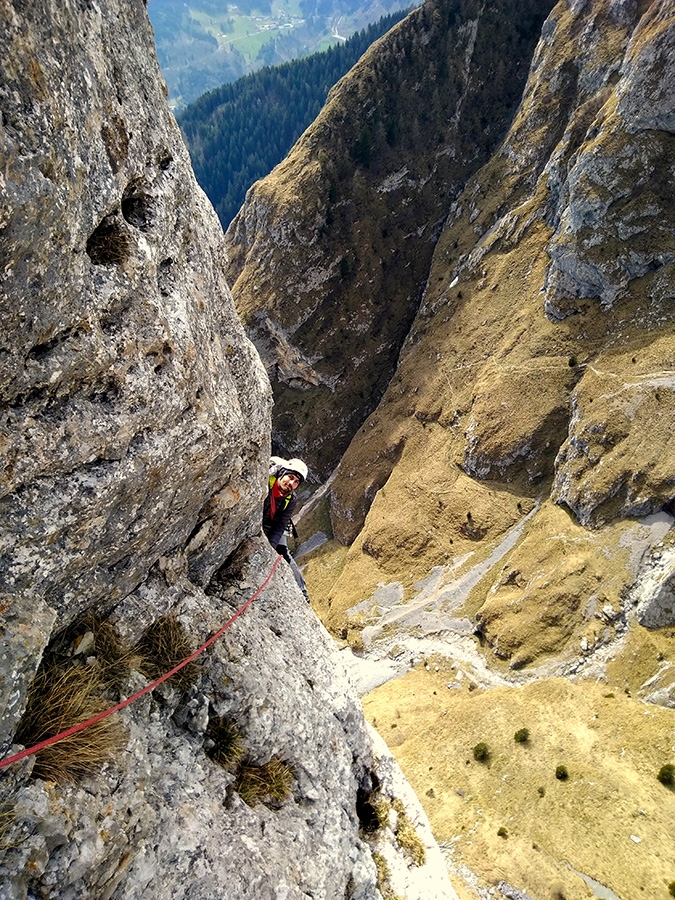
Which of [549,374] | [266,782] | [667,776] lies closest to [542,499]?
[549,374]

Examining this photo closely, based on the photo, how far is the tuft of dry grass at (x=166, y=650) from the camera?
1142 cm

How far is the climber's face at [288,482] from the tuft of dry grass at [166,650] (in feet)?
24.4

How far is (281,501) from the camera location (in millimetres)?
19859

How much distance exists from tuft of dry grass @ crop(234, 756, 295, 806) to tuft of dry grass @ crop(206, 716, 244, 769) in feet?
1.57

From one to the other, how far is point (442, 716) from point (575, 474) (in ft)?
134

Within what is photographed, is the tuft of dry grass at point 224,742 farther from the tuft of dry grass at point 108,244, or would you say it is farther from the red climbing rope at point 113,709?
the tuft of dry grass at point 108,244

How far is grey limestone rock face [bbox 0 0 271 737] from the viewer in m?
7.38

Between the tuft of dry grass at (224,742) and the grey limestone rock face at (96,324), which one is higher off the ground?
the grey limestone rock face at (96,324)

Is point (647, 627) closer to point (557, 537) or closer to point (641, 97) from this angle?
point (557, 537)

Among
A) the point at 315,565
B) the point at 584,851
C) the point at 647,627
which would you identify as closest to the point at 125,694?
the point at 584,851

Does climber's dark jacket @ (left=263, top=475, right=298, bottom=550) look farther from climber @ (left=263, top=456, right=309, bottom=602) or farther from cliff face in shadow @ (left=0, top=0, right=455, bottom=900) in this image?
cliff face in shadow @ (left=0, top=0, right=455, bottom=900)

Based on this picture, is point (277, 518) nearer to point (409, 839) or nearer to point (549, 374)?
point (409, 839)

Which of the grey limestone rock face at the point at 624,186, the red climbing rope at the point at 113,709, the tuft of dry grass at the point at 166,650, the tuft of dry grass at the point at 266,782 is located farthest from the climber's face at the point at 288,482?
the grey limestone rock face at the point at 624,186

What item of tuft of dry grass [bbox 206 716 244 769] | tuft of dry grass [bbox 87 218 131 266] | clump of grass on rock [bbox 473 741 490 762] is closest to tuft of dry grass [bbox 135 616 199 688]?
tuft of dry grass [bbox 206 716 244 769]
